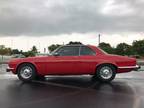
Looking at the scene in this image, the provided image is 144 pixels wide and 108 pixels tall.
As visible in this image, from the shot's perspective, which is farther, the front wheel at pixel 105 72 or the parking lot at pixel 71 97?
the front wheel at pixel 105 72

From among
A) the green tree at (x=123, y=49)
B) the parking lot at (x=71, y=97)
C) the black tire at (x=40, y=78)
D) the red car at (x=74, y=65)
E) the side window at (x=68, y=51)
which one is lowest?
the parking lot at (x=71, y=97)

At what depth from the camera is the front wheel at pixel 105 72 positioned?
1330cm

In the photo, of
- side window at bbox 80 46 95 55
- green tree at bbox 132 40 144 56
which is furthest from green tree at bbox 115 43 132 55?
side window at bbox 80 46 95 55


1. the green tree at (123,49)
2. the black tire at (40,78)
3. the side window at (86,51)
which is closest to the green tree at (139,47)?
the green tree at (123,49)

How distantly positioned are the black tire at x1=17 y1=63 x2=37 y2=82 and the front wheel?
2.51 meters

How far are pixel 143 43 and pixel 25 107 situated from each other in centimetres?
9336

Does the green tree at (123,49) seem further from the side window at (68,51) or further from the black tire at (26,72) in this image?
the black tire at (26,72)

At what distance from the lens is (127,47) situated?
90.9 meters

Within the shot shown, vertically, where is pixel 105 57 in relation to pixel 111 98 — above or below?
above

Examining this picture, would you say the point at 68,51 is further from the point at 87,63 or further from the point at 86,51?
the point at 87,63

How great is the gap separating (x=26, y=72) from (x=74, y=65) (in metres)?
1.90

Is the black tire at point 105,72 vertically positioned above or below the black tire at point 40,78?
above

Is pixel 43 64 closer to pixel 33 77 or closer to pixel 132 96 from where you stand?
pixel 33 77

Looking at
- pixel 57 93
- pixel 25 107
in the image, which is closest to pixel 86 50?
pixel 57 93
